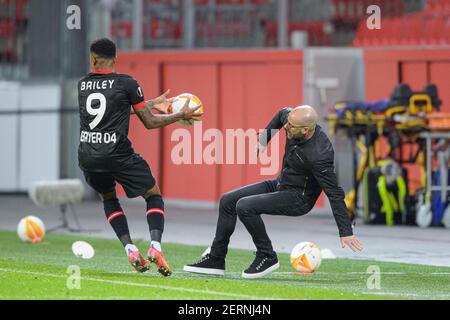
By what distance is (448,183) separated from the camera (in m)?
20.1

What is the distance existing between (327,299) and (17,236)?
854 centimetres

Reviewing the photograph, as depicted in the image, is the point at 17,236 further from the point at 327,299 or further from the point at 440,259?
the point at 327,299

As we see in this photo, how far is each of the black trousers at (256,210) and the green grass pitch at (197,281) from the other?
1.16 feet

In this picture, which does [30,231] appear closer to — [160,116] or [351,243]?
[160,116]

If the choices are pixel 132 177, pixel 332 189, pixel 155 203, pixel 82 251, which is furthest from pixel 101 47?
pixel 82 251

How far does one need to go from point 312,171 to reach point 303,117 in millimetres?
533

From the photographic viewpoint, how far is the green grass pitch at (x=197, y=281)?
1055 cm

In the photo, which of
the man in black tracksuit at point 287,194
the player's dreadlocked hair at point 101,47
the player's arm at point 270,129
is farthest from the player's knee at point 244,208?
the player's dreadlocked hair at point 101,47

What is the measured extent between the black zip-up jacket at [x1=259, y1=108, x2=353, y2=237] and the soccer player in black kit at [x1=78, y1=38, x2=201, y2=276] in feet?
3.22

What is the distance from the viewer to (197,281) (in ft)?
37.9

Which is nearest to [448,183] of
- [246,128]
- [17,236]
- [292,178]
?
[246,128]

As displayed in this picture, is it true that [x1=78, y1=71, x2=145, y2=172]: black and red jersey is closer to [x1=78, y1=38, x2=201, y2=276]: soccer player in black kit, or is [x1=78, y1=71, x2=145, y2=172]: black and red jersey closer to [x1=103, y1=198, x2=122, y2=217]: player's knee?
[x1=78, y1=38, x2=201, y2=276]: soccer player in black kit

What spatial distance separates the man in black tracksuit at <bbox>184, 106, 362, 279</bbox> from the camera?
38.1 feet
